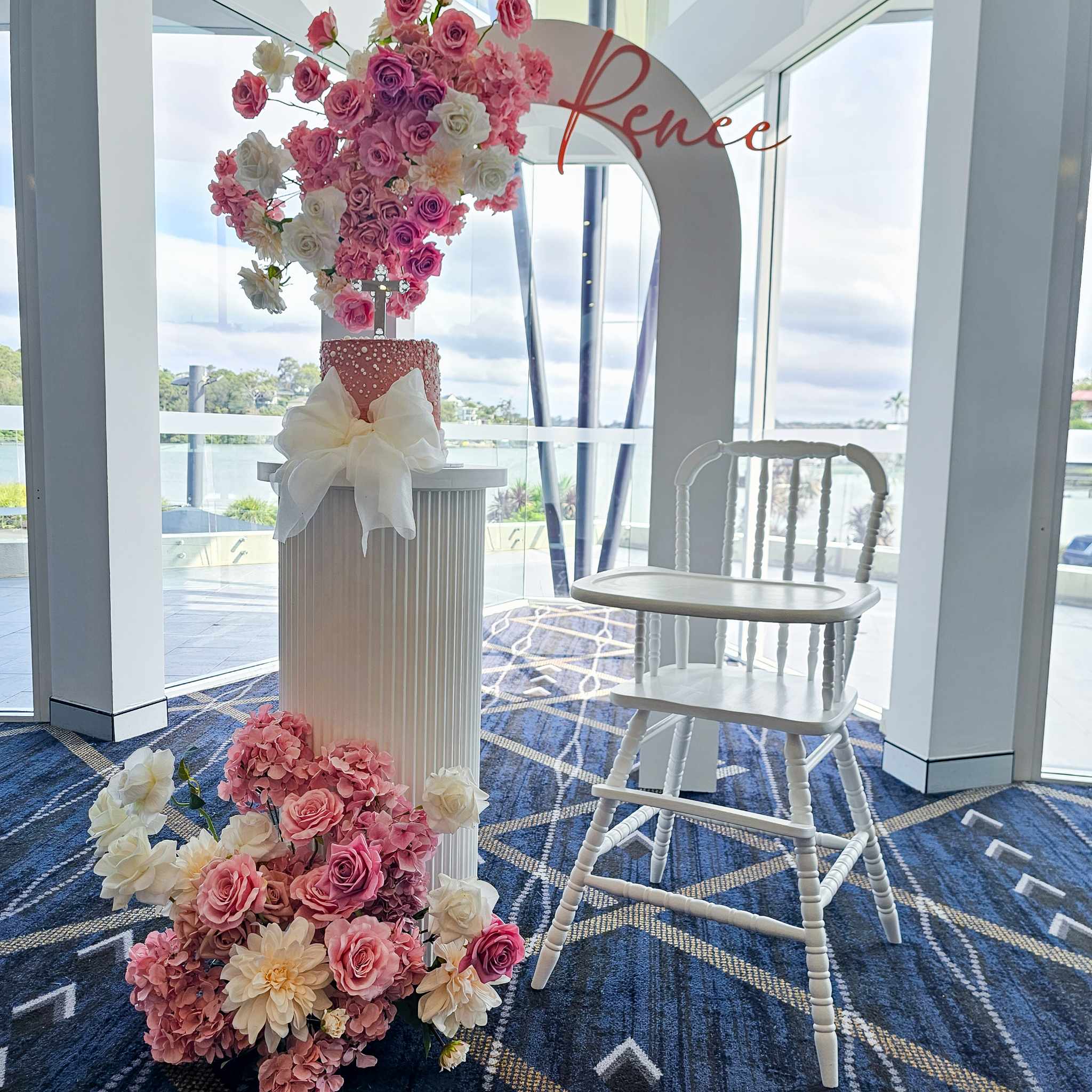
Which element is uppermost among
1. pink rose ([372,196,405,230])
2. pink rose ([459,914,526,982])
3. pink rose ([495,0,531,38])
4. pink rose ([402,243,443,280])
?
pink rose ([495,0,531,38])

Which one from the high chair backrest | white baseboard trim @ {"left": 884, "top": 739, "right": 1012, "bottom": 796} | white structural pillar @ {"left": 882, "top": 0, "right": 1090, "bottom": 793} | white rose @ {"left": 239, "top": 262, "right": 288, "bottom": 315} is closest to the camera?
white rose @ {"left": 239, "top": 262, "right": 288, "bottom": 315}

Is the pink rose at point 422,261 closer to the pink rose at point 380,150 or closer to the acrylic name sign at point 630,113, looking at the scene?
the pink rose at point 380,150

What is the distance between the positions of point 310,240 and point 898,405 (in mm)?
2529

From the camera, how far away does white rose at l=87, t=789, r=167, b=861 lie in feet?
4.24

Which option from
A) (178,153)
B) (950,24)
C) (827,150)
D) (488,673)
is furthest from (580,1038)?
(827,150)

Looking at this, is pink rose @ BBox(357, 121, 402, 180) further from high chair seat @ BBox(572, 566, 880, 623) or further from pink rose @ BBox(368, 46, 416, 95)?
high chair seat @ BBox(572, 566, 880, 623)

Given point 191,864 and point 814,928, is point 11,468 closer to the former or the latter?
point 191,864

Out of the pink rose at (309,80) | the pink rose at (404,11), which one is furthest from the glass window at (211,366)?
the pink rose at (404,11)

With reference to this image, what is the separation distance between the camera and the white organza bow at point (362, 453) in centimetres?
126

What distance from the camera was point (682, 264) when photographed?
7.16 feet

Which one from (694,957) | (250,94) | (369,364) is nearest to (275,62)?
(250,94)

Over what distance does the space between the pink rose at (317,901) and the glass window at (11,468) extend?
2018 mm

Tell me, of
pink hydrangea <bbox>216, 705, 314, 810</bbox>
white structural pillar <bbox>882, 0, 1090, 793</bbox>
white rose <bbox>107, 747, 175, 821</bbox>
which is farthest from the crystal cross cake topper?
white structural pillar <bbox>882, 0, 1090, 793</bbox>

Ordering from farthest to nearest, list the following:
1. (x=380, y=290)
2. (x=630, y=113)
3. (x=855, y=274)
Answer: (x=855, y=274), (x=630, y=113), (x=380, y=290)
